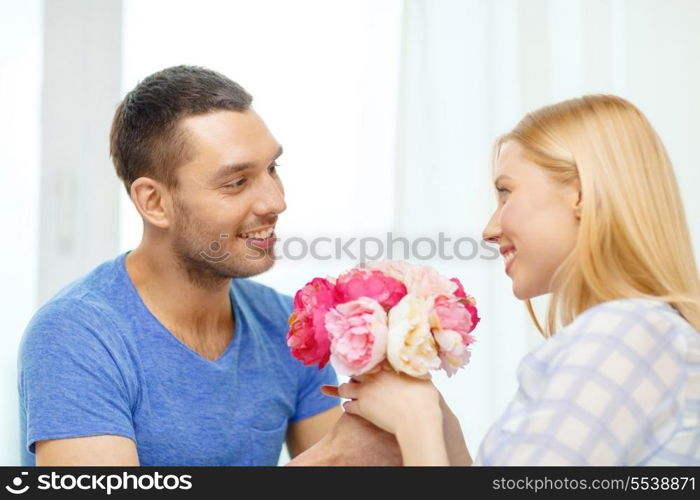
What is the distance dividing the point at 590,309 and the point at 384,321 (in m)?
0.35

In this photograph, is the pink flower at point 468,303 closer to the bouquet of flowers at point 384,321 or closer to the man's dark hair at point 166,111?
the bouquet of flowers at point 384,321

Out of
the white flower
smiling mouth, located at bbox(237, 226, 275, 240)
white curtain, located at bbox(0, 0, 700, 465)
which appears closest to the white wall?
white curtain, located at bbox(0, 0, 700, 465)

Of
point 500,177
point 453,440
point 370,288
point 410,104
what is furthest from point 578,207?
point 410,104

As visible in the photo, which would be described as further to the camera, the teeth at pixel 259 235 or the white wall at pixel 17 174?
the white wall at pixel 17 174

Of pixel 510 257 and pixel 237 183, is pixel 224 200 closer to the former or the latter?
pixel 237 183

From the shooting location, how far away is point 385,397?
1.47m

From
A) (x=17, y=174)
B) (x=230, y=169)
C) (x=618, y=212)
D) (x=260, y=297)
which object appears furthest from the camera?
(x=17, y=174)

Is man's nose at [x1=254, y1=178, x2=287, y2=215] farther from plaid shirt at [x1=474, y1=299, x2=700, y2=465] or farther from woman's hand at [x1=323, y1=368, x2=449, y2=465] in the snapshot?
plaid shirt at [x1=474, y1=299, x2=700, y2=465]

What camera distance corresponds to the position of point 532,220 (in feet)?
4.82

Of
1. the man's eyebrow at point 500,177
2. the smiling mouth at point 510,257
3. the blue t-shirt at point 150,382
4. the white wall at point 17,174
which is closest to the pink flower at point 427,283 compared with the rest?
the smiling mouth at point 510,257

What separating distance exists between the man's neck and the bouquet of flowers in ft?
1.72

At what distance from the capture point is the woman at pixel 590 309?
3.99 feet
